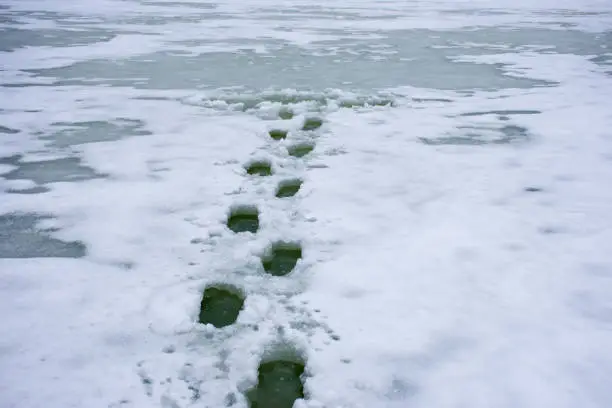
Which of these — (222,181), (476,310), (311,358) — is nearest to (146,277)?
(311,358)

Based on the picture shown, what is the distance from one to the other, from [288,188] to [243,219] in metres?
0.41

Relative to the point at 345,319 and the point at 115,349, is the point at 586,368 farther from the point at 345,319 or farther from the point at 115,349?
the point at 115,349

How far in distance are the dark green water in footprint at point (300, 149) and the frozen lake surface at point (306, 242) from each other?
1cm

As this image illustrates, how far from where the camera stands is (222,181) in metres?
2.81

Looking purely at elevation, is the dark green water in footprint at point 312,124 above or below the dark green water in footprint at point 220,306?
above

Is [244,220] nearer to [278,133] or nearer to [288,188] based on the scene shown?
[288,188]

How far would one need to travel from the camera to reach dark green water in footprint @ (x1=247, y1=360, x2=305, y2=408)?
56.0 inches

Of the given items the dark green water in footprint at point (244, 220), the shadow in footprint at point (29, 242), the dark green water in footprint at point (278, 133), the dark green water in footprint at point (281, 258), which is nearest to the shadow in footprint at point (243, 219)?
→ the dark green water in footprint at point (244, 220)

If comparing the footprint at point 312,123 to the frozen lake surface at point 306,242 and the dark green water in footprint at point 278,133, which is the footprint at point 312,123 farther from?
the dark green water in footprint at point 278,133

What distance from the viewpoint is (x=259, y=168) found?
307cm

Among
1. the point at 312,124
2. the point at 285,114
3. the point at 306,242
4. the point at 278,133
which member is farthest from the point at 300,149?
the point at 306,242

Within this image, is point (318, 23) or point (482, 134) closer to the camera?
point (482, 134)

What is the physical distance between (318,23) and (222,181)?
8396 millimetres

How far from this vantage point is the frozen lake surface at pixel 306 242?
1467mm
